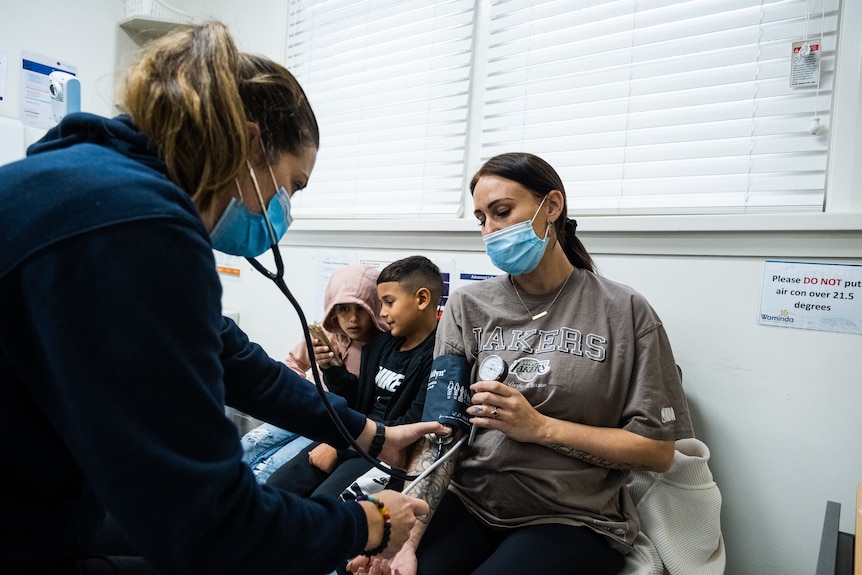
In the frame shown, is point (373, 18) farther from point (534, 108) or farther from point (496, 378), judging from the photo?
point (496, 378)

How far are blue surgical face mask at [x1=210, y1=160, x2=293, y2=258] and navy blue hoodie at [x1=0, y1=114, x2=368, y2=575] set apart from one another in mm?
153

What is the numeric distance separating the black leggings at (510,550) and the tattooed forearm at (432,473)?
47mm

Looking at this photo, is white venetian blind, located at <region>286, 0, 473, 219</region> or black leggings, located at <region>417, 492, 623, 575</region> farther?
white venetian blind, located at <region>286, 0, 473, 219</region>

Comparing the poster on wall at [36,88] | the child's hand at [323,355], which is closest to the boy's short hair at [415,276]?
the child's hand at [323,355]

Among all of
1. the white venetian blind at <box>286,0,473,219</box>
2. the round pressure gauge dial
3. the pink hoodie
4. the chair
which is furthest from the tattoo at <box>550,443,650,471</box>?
the white venetian blind at <box>286,0,473,219</box>

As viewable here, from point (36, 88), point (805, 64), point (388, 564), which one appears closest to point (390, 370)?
point (388, 564)

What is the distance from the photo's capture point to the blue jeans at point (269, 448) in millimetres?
1644

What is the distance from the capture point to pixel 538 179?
130cm

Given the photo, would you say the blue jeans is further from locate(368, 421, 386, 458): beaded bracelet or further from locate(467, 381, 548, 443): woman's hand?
locate(467, 381, 548, 443): woman's hand

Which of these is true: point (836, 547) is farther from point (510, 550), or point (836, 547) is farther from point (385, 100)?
point (385, 100)

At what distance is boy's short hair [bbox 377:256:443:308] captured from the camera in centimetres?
170

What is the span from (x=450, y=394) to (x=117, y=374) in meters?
0.83

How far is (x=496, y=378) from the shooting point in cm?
120

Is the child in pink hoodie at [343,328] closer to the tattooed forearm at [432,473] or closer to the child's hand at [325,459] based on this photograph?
the child's hand at [325,459]
